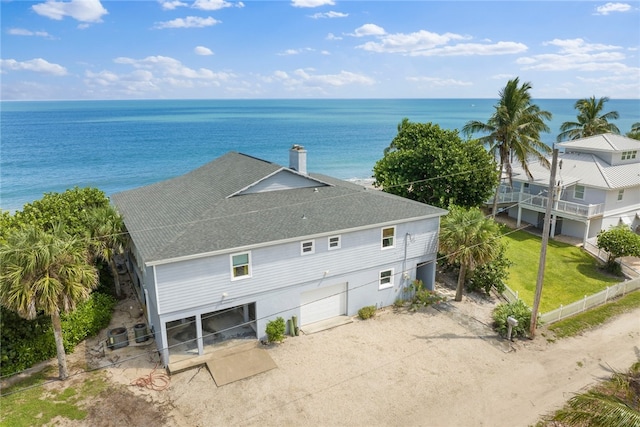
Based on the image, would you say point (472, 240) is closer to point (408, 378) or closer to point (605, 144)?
point (408, 378)

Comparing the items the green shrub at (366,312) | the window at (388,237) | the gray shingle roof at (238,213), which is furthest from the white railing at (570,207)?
the green shrub at (366,312)

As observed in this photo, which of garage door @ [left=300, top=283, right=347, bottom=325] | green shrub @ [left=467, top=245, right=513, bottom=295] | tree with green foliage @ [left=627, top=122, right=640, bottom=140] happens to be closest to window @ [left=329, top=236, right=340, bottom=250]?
garage door @ [left=300, top=283, right=347, bottom=325]

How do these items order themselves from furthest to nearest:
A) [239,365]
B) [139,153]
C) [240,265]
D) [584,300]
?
[139,153]
[584,300]
[240,265]
[239,365]

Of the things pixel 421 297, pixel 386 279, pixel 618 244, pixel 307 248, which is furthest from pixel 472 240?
pixel 618 244

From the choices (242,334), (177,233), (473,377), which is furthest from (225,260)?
(473,377)

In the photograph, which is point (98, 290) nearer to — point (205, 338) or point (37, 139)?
point (205, 338)
